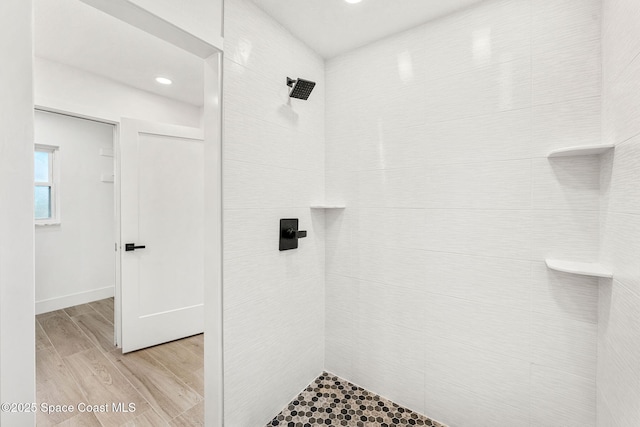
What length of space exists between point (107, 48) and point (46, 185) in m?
2.30

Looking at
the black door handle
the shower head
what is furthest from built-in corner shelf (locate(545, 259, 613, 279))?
the black door handle

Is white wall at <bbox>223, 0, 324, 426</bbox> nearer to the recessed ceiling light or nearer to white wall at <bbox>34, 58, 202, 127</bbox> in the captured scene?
the recessed ceiling light

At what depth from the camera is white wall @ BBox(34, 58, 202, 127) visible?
216 cm

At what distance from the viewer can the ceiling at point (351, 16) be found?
56.4 inches

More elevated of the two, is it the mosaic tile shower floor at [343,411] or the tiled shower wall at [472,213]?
the tiled shower wall at [472,213]

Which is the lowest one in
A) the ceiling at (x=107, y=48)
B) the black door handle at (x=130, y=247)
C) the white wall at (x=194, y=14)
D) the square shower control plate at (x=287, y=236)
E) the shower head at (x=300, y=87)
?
the black door handle at (x=130, y=247)

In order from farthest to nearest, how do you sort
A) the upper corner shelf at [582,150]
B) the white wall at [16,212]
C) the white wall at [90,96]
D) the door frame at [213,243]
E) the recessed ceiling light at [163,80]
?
the recessed ceiling light at [163,80]
the white wall at [90,96]
the door frame at [213,243]
the upper corner shelf at [582,150]
the white wall at [16,212]

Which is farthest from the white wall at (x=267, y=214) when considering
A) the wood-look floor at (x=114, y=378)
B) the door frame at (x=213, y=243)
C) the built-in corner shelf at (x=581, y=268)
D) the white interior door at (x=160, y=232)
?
the white interior door at (x=160, y=232)

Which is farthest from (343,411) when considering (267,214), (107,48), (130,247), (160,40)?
(107,48)

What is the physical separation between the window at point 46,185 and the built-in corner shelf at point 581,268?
479 centimetres

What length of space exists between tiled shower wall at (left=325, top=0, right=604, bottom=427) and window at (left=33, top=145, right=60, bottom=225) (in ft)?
12.0

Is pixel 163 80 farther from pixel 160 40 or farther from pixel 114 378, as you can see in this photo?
pixel 114 378

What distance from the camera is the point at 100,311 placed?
3291 millimetres

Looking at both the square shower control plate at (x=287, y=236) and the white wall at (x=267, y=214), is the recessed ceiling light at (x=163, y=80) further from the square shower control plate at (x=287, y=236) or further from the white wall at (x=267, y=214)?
the square shower control plate at (x=287, y=236)
